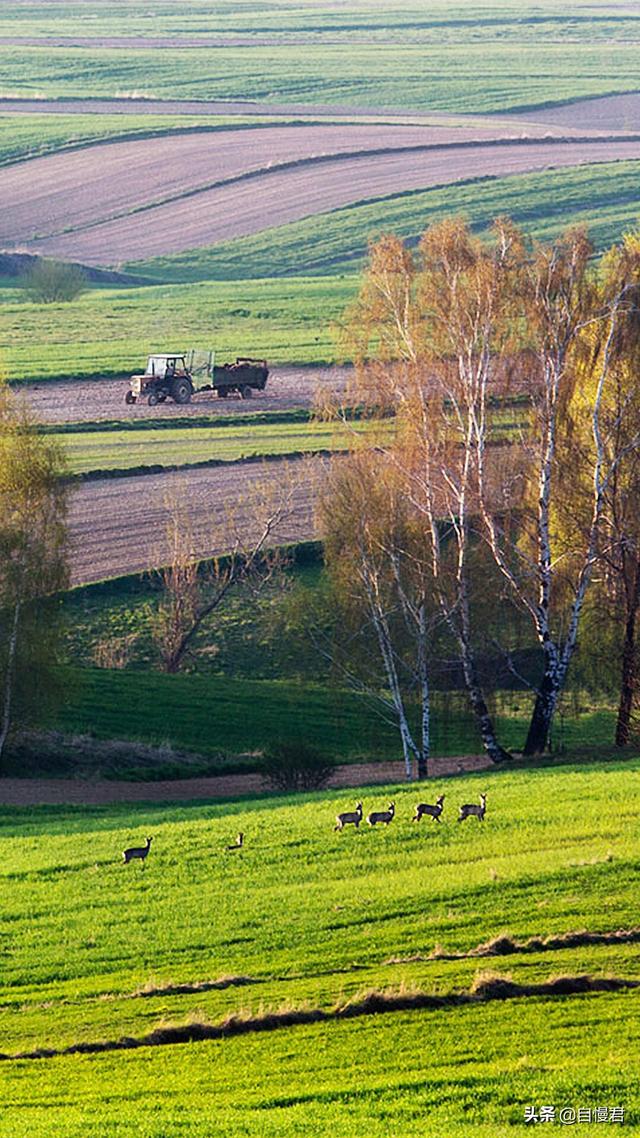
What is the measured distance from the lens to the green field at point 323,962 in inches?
758

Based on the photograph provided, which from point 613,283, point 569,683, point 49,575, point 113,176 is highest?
point 113,176

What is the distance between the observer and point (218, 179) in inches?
5984

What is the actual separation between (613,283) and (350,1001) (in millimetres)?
25443

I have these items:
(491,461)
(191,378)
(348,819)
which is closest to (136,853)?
(348,819)

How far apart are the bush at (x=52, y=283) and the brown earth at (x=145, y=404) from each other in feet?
96.7

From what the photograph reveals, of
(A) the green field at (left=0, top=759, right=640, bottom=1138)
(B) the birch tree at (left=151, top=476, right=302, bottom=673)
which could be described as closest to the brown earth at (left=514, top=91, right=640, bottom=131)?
(B) the birch tree at (left=151, top=476, right=302, bottom=673)

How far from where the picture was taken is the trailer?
90.2m

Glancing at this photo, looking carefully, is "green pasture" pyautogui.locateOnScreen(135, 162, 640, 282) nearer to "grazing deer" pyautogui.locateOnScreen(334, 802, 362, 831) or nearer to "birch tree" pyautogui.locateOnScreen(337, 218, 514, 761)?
"birch tree" pyautogui.locateOnScreen(337, 218, 514, 761)

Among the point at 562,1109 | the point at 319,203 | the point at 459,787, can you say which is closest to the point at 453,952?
the point at 562,1109

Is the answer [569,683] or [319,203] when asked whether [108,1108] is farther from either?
[319,203]

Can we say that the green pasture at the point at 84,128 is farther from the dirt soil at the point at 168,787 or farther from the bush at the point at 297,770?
the bush at the point at 297,770

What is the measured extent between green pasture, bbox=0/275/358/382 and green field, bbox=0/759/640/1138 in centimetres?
5762

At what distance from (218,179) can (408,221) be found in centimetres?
2275

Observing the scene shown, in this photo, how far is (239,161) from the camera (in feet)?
511
